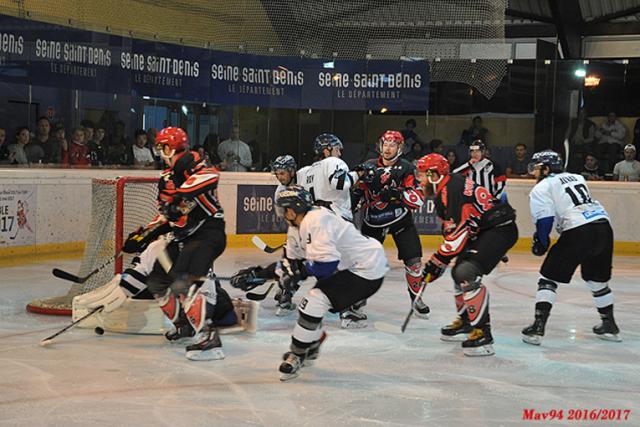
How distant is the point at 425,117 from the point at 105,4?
417 cm

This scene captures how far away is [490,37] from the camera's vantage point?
10984mm

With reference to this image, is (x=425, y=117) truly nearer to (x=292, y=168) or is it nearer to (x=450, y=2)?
(x=450, y=2)

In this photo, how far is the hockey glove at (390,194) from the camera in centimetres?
659

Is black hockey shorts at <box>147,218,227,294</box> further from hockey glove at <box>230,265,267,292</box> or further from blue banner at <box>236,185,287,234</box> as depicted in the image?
blue banner at <box>236,185,287,234</box>

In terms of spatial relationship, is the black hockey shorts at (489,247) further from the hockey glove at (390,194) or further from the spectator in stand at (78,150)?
the spectator in stand at (78,150)

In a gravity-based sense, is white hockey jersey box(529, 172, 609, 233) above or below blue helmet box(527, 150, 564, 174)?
below

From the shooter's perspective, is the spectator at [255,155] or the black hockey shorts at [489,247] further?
the spectator at [255,155]

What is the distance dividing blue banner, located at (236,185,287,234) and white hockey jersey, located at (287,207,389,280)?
20.8 feet

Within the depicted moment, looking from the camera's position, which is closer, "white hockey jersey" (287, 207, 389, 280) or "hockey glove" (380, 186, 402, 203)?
"white hockey jersey" (287, 207, 389, 280)

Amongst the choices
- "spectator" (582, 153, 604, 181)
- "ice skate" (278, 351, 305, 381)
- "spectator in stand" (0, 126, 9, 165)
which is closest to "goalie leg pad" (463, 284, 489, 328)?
"ice skate" (278, 351, 305, 381)

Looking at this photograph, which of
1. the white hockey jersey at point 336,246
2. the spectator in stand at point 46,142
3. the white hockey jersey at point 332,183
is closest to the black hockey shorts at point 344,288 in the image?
the white hockey jersey at point 336,246

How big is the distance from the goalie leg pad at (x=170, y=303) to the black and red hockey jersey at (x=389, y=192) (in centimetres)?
193

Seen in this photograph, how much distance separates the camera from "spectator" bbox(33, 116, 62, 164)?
9.83m

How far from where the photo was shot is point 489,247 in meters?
5.39
